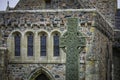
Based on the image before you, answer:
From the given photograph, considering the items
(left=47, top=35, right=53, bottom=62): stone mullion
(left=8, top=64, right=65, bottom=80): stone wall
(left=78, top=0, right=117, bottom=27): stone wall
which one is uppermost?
(left=78, top=0, right=117, bottom=27): stone wall

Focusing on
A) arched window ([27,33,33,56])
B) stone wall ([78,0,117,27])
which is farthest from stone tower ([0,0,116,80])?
stone wall ([78,0,117,27])

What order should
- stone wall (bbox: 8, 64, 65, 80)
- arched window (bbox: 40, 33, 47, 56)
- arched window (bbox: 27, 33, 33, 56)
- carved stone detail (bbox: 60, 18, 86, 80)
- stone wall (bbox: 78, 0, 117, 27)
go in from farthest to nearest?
stone wall (bbox: 78, 0, 117, 27)
arched window (bbox: 27, 33, 33, 56)
arched window (bbox: 40, 33, 47, 56)
stone wall (bbox: 8, 64, 65, 80)
carved stone detail (bbox: 60, 18, 86, 80)

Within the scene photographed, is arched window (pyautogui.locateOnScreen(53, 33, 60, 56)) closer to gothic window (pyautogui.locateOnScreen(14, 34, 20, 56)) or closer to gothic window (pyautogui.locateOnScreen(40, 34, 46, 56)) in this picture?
gothic window (pyautogui.locateOnScreen(40, 34, 46, 56))

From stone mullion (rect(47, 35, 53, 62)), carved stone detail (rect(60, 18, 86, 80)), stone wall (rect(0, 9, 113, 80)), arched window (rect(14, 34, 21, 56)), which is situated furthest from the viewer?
arched window (rect(14, 34, 21, 56))

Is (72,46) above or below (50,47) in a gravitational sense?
above

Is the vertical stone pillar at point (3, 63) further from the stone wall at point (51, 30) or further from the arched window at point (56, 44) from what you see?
the arched window at point (56, 44)

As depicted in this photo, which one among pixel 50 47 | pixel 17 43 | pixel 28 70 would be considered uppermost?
pixel 17 43

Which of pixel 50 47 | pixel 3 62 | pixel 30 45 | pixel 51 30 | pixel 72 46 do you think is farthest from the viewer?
pixel 30 45

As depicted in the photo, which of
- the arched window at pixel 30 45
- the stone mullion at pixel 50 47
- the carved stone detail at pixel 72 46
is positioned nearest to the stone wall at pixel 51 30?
the stone mullion at pixel 50 47

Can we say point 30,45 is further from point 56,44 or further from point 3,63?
point 3,63

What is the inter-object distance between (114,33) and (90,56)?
1048 centimetres

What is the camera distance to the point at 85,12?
2620 centimetres

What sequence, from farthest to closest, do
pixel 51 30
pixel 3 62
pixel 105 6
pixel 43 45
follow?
pixel 105 6
pixel 43 45
pixel 51 30
pixel 3 62

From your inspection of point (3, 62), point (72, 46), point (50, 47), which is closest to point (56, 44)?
point (50, 47)
